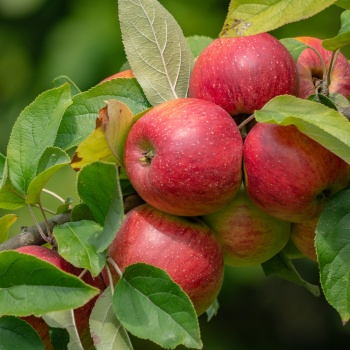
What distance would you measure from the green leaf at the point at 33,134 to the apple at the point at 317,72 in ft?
0.91

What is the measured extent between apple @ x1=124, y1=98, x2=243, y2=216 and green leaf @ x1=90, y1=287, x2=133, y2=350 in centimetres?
12

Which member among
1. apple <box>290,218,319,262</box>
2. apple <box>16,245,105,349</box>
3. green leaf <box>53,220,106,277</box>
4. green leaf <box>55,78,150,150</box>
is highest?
green leaf <box>55,78,150,150</box>

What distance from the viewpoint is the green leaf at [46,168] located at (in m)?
0.84

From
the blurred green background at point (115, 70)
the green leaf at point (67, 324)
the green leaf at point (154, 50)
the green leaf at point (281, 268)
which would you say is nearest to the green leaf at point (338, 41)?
the green leaf at point (154, 50)

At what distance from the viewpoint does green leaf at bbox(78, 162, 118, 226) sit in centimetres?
77

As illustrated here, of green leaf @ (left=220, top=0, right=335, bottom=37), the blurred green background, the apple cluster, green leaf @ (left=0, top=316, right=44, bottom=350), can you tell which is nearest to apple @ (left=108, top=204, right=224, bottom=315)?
the apple cluster

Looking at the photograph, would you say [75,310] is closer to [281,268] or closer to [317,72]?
[281,268]

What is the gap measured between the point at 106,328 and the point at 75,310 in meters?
0.06

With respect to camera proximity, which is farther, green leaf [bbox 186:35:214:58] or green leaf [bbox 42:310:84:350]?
green leaf [bbox 186:35:214:58]

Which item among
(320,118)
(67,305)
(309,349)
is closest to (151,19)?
(320,118)

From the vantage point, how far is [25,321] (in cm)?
80

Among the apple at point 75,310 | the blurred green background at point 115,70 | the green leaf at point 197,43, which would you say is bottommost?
the blurred green background at point 115,70

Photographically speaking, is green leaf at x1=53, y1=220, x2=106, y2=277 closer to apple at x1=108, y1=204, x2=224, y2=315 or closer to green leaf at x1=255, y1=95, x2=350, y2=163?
apple at x1=108, y1=204, x2=224, y2=315

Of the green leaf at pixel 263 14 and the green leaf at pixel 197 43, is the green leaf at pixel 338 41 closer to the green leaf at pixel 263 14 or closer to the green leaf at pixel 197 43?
the green leaf at pixel 263 14
